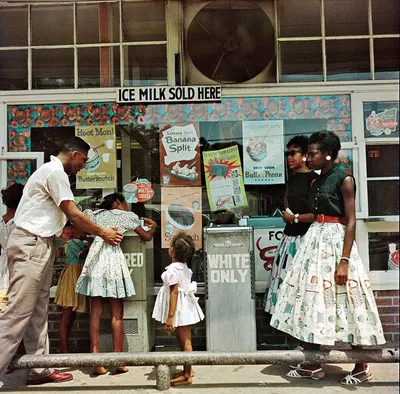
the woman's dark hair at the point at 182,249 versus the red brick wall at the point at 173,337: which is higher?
the woman's dark hair at the point at 182,249

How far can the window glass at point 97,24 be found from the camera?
5484mm

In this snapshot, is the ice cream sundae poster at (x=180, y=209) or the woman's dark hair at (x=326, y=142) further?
the ice cream sundae poster at (x=180, y=209)

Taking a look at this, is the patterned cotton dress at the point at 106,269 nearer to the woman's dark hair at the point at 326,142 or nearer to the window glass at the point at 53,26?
the woman's dark hair at the point at 326,142

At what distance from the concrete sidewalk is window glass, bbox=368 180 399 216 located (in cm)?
147

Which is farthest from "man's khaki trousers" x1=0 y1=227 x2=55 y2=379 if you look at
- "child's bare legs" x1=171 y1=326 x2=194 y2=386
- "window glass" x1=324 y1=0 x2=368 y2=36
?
"window glass" x1=324 y1=0 x2=368 y2=36

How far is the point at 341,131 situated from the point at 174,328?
2.62 m

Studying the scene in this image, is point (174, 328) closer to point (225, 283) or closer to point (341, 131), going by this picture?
point (225, 283)

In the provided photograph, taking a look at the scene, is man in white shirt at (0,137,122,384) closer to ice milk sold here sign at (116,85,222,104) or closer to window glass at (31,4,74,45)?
ice milk sold here sign at (116,85,222,104)

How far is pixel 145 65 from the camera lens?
5512mm

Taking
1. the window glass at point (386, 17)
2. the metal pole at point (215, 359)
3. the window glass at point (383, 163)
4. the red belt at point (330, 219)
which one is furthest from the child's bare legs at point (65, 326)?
the window glass at point (386, 17)

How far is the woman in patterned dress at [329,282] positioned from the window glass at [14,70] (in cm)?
312

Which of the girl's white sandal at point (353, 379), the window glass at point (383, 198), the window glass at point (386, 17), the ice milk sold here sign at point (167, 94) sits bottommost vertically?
the girl's white sandal at point (353, 379)

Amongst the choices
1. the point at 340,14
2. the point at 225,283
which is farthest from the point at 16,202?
the point at 340,14

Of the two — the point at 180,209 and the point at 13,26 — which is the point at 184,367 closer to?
the point at 180,209
